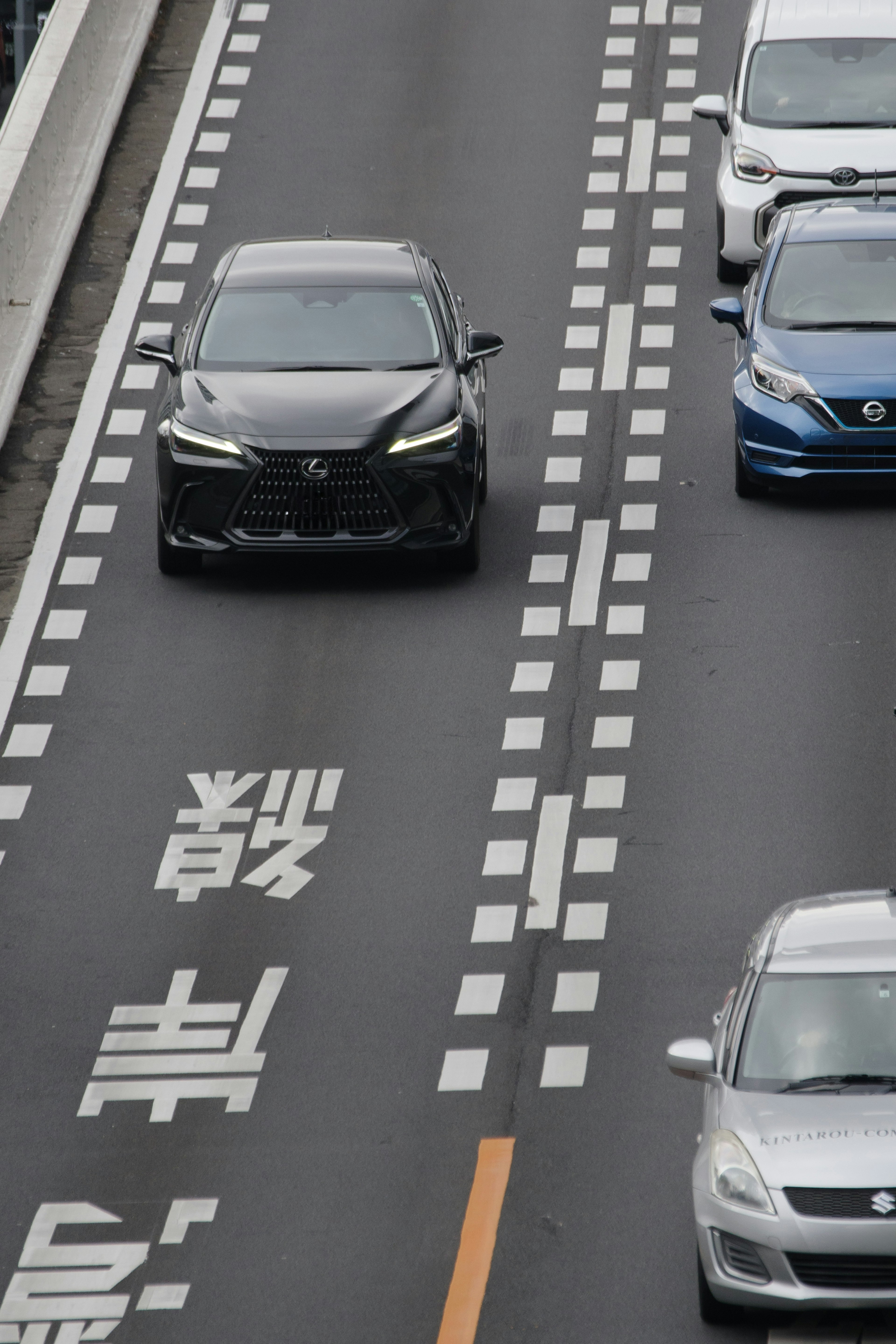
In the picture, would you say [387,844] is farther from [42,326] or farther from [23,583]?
[42,326]

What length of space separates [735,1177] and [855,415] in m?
9.92

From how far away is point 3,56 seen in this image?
38.2m

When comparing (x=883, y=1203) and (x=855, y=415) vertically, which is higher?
(x=883, y=1203)

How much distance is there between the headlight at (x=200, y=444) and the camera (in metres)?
18.1

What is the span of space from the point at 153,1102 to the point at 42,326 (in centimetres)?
1163

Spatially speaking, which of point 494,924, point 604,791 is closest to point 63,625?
point 604,791

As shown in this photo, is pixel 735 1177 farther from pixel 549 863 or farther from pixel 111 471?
pixel 111 471

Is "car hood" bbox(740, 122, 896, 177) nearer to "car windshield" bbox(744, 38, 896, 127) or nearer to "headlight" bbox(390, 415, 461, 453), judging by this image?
"car windshield" bbox(744, 38, 896, 127)

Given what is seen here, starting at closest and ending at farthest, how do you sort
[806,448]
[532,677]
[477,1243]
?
[477,1243] < [532,677] < [806,448]

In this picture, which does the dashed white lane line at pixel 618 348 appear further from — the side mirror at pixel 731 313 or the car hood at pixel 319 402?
the car hood at pixel 319 402

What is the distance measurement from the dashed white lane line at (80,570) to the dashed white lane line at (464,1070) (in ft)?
22.9

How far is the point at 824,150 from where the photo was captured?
22.8 m

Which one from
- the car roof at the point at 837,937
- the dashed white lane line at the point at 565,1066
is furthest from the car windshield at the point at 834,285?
the car roof at the point at 837,937

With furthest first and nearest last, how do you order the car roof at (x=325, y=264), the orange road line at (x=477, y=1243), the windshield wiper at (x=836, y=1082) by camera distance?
the car roof at (x=325, y=264) → the orange road line at (x=477, y=1243) → the windshield wiper at (x=836, y=1082)
